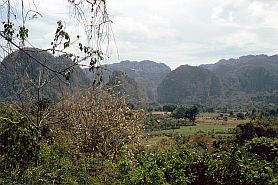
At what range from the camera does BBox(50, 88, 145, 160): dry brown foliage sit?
14948 mm

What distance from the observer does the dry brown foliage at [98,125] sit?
1495cm

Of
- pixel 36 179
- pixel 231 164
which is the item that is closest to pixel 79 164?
pixel 36 179

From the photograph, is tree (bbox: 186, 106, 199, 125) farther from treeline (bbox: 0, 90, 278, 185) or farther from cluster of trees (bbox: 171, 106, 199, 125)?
treeline (bbox: 0, 90, 278, 185)

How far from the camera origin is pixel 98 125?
599 inches

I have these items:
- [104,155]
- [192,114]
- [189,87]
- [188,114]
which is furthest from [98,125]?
[189,87]

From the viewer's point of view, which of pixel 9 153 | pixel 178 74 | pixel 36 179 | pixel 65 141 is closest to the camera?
pixel 9 153

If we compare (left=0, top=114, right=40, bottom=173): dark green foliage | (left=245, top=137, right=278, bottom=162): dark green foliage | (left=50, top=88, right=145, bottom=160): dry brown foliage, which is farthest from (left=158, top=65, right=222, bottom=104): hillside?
(left=0, top=114, right=40, bottom=173): dark green foliage

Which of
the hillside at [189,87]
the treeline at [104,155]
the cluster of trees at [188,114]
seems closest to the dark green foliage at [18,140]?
the treeline at [104,155]

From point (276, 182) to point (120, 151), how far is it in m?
7.30

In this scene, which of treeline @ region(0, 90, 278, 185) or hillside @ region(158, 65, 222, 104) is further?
hillside @ region(158, 65, 222, 104)

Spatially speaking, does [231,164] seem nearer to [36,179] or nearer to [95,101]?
[36,179]

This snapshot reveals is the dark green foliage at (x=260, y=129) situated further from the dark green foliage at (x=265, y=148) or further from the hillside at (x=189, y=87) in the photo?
the hillside at (x=189, y=87)

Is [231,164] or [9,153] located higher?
[9,153]

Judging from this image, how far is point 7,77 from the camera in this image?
2.97 m
